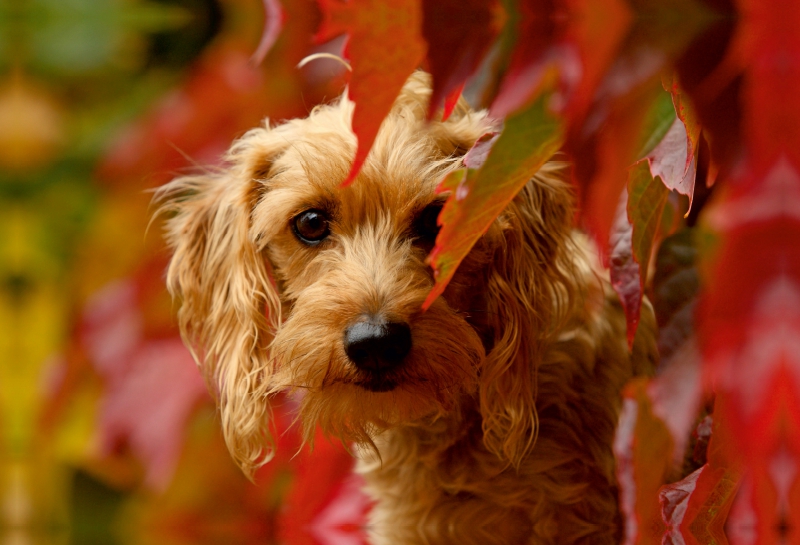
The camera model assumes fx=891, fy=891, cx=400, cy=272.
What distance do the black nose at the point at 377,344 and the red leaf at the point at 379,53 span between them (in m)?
0.73

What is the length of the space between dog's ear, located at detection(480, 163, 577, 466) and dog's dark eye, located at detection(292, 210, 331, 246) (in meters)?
0.32

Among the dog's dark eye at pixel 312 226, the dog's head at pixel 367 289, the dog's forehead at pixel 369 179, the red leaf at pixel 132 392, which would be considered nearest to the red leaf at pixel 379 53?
the dog's head at pixel 367 289

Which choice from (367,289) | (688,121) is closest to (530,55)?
(688,121)

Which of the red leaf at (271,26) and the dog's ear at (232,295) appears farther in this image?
the dog's ear at (232,295)

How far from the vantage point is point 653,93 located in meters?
0.65

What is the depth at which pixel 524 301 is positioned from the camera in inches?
62.9

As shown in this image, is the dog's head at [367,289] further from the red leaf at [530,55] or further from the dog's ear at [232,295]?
the red leaf at [530,55]

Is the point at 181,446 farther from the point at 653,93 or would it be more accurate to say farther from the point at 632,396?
the point at 653,93

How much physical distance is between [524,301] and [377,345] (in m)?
0.37

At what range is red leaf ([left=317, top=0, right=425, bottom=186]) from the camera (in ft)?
2.00

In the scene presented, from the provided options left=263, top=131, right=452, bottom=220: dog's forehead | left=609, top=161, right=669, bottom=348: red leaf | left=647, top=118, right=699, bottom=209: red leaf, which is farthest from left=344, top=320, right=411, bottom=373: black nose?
left=647, top=118, right=699, bottom=209: red leaf

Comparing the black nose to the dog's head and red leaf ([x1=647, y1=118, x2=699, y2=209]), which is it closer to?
the dog's head

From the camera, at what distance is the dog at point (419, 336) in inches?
56.4

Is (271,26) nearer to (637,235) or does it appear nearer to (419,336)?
(419,336)
